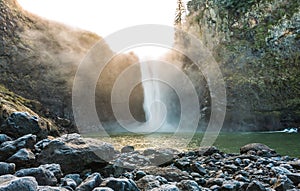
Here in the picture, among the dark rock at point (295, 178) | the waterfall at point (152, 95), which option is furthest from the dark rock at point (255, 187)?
the waterfall at point (152, 95)

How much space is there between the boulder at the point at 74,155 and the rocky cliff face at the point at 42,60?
30.0 m

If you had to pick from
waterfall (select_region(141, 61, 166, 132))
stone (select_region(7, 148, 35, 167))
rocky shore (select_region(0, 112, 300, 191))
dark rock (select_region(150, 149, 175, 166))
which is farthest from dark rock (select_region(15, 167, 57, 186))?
waterfall (select_region(141, 61, 166, 132))

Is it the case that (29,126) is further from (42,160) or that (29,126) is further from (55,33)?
(55,33)

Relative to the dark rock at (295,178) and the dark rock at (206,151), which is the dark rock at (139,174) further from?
A: the dark rock at (206,151)

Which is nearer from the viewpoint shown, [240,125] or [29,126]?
[29,126]

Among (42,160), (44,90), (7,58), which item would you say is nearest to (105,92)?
(44,90)

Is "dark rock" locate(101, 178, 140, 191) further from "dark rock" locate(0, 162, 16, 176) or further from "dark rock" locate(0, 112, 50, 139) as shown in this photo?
"dark rock" locate(0, 112, 50, 139)

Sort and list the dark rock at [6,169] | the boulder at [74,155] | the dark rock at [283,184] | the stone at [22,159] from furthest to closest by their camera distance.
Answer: the boulder at [74,155] < the stone at [22,159] < the dark rock at [283,184] < the dark rock at [6,169]

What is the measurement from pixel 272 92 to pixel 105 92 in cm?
2687

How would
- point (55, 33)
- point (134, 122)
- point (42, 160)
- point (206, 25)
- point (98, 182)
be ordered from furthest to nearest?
1. point (55, 33)
2. point (206, 25)
3. point (134, 122)
4. point (42, 160)
5. point (98, 182)

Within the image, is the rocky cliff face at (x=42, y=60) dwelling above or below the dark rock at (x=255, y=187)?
above

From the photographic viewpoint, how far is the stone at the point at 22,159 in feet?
25.8

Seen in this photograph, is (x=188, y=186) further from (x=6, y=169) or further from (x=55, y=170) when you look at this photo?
(x=6, y=169)

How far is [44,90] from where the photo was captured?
44.2 m
